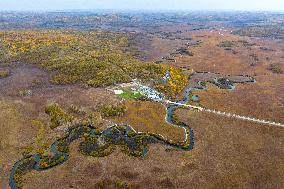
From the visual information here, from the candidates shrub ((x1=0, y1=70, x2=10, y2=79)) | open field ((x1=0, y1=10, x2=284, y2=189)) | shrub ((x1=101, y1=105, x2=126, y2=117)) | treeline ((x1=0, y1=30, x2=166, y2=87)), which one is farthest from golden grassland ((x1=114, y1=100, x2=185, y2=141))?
shrub ((x1=0, y1=70, x2=10, y2=79))

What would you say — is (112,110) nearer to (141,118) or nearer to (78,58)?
(141,118)

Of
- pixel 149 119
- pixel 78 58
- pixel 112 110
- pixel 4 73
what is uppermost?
pixel 78 58

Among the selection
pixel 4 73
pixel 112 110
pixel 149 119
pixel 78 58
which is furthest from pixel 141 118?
pixel 4 73

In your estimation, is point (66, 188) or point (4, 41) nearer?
point (66, 188)

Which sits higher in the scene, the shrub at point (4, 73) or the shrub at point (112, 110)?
the shrub at point (4, 73)

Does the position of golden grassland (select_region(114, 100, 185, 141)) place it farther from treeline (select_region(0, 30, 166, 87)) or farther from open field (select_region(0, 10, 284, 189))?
treeline (select_region(0, 30, 166, 87))

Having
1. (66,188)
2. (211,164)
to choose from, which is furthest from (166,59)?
(66,188)

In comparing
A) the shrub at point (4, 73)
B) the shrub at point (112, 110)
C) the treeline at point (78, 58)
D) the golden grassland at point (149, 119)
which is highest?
the treeline at point (78, 58)

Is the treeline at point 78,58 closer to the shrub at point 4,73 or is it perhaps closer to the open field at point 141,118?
the open field at point 141,118

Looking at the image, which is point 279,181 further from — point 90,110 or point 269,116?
point 90,110

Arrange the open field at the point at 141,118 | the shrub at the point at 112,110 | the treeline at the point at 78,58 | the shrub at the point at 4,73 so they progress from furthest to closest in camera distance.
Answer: the shrub at the point at 4,73
the treeline at the point at 78,58
the shrub at the point at 112,110
the open field at the point at 141,118

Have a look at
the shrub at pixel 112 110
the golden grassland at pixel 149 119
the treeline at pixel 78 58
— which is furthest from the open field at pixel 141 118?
the shrub at pixel 112 110
